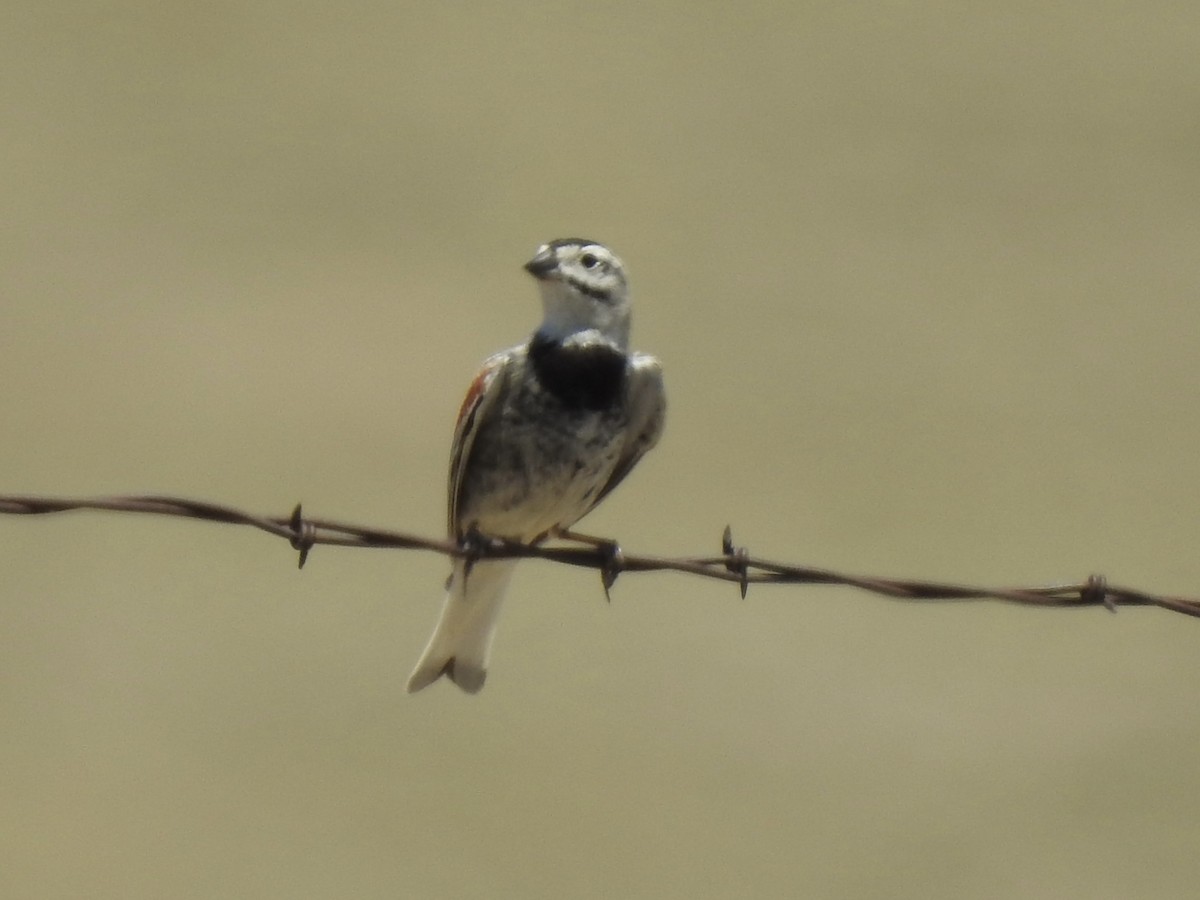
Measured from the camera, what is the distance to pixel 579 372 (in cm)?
693

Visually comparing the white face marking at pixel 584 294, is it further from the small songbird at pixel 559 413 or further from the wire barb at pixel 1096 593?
the wire barb at pixel 1096 593

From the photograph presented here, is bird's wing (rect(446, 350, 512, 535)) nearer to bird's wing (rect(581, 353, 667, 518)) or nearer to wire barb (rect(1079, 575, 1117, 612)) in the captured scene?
bird's wing (rect(581, 353, 667, 518))

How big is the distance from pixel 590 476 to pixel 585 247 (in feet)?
3.31

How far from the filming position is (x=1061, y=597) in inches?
191

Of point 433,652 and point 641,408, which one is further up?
point 641,408

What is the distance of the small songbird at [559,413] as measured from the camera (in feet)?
22.6

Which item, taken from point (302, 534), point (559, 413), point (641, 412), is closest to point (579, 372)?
point (559, 413)

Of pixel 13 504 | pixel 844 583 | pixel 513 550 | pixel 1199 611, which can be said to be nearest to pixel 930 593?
pixel 844 583

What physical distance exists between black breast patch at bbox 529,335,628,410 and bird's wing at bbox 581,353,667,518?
105 millimetres

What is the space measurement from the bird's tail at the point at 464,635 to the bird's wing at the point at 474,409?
0.62 meters

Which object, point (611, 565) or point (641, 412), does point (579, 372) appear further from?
point (611, 565)

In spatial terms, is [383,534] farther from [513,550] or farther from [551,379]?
[551,379]

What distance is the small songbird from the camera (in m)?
6.89

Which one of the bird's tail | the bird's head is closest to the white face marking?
the bird's head
